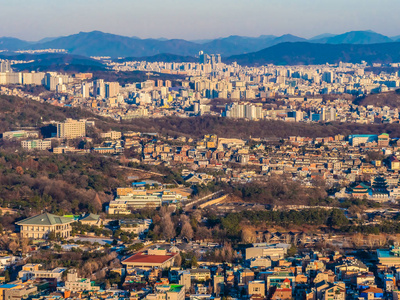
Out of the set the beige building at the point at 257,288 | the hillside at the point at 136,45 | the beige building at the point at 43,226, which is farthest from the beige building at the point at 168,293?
the hillside at the point at 136,45

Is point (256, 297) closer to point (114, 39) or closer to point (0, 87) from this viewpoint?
point (0, 87)

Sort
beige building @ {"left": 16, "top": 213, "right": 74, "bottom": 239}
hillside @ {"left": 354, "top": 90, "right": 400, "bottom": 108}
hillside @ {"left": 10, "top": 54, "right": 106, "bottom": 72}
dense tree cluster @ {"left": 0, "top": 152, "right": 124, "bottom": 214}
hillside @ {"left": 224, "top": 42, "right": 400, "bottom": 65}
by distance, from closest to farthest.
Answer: beige building @ {"left": 16, "top": 213, "right": 74, "bottom": 239} → dense tree cluster @ {"left": 0, "top": 152, "right": 124, "bottom": 214} → hillside @ {"left": 354, "top": 90, "right": 400, "bottom": 108} → hillside @ {"left": 10, "top": 54, "right": 106, "bottom": 72} → hillside @ {"left": 224, "top": 42, "right": 400, "bottom": 65}

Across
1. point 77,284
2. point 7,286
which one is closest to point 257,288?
point 77,284

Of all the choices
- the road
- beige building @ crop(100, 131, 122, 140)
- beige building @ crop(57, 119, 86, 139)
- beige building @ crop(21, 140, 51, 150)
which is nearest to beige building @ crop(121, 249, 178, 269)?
the road

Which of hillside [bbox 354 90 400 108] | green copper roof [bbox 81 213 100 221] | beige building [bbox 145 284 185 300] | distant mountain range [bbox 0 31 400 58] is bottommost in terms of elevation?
green copper roof [bbox 81 213 100 221]

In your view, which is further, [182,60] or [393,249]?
[182,60]

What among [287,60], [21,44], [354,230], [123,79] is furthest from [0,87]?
[21,44]

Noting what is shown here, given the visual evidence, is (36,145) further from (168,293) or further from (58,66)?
(58,66)

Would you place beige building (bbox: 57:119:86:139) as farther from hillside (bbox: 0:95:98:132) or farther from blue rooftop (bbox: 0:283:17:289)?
blue rooftop (bbox: 0:283:17:289)
